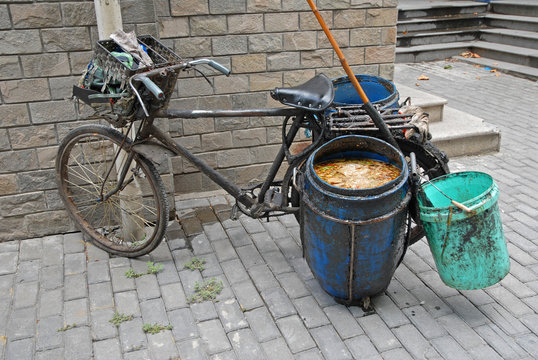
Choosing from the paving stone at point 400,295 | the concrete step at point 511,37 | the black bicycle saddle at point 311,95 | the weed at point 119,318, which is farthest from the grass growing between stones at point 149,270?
the concrete step at point 511,37

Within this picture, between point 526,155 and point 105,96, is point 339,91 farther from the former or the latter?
point 526,155

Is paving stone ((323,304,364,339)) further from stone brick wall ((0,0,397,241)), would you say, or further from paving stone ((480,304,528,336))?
stone brick wall ((0,0,397,241))

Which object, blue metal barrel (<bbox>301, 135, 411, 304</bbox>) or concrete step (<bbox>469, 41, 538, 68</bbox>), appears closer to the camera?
blue metal barrel (<bbox>301, 135, 411, 304</bbox>)

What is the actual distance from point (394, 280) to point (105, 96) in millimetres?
2282

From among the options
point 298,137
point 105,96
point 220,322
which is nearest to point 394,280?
point 220,322

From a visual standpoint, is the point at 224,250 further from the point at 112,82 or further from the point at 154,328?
the point at 112,82

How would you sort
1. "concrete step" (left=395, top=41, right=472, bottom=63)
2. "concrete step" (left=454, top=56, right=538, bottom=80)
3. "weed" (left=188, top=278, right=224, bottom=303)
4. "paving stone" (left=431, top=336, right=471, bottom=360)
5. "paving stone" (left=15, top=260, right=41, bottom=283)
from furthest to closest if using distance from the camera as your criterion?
"concrete step" (left=395, top=41, right=472, bottom=63) < "concrete step" (left=454, top=56, right=538, bottom=80) < "paving stone" (left=15, top=260, right=41, bottom=283) < "weed" (left=188, top=278, right=224, bottom=303) < "paving stone" (left=431, top=336, right=471, bottom=360)

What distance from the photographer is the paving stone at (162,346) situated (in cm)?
299

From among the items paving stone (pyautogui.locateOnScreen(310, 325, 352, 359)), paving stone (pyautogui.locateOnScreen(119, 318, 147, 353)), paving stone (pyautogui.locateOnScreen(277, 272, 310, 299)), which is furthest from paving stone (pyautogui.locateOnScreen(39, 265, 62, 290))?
paving stone (pyautogui.locateOnScreen(310, 325, 352, 359))

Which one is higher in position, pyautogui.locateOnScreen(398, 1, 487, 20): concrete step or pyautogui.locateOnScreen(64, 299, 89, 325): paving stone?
pyautogui.locateOnScreen(398, 1, 487, 20): concrete step

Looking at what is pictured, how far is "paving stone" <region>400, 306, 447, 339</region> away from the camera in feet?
10.2

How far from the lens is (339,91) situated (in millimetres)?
3986

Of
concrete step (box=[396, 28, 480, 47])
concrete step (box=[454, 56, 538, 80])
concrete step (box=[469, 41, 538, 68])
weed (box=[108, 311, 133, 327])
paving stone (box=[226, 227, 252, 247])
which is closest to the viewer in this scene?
weed (box=[108, 311, 133, 327])

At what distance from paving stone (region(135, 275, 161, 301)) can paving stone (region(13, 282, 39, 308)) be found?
2.23ft
